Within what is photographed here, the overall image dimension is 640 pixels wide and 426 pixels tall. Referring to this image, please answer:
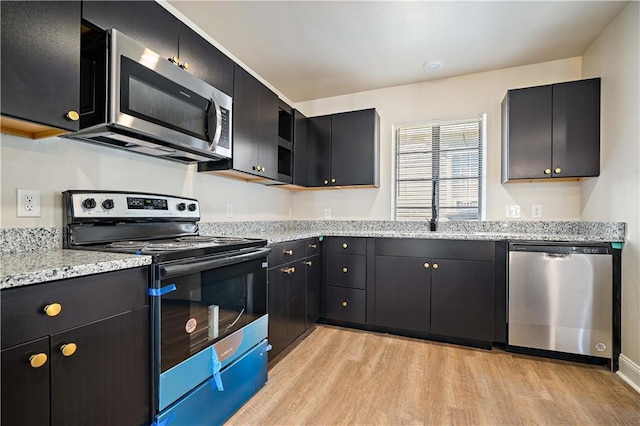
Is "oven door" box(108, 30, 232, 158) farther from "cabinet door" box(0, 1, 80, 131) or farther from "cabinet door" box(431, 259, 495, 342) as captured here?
"cabinet door" box(431, 259, 495, 342)

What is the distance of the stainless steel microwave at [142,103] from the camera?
1.31m

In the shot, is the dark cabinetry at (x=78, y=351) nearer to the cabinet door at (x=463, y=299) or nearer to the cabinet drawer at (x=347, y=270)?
the cabinet drawer at (x=347, y=270)

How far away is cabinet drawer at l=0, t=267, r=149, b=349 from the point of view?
2.60ft

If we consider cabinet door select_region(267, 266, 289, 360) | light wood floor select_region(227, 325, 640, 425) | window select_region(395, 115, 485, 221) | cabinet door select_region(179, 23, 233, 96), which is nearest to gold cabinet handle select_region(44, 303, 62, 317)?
light wood floor select_region(227, 325, 640, 425)

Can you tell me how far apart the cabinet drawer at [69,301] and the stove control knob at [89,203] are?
1.96ft

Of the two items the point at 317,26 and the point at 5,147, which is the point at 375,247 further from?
the point at 5,147

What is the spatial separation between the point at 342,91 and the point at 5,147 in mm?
2979

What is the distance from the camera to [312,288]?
2.76 m

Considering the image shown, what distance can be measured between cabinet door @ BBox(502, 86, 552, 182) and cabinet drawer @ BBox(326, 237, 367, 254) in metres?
1.46

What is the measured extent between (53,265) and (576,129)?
3.47m

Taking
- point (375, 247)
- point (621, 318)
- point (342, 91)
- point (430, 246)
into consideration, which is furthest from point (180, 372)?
point (342, 91)

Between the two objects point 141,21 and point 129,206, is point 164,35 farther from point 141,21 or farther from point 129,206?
point 129,206

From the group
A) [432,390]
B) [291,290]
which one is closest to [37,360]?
[291,290]

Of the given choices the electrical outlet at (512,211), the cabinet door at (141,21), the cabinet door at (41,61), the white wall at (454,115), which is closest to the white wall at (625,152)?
the white wall at (454,115)
